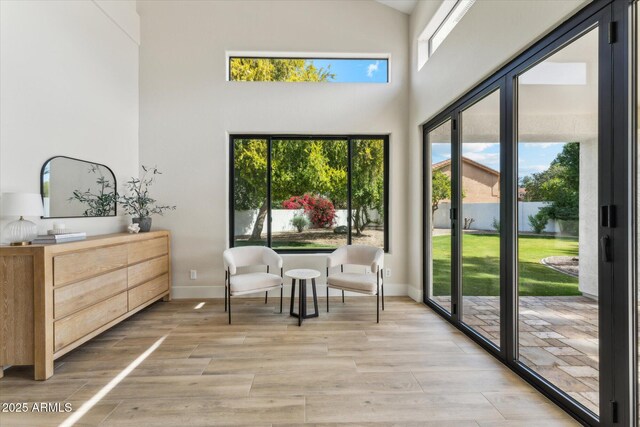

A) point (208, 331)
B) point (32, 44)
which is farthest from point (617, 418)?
point (32, 44)

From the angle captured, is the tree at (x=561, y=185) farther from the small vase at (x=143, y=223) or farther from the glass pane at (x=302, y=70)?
the small vase at (x=143, y=223)

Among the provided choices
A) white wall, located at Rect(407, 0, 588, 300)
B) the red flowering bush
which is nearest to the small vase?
the red flowering bush

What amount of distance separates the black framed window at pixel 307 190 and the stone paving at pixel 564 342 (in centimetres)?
245

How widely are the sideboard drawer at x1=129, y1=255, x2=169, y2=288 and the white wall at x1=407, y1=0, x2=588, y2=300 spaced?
3.49 meters

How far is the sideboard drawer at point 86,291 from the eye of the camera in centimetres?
249

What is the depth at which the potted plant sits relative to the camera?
4.04 m

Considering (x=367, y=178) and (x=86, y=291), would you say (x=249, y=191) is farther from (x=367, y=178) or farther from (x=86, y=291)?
(x=86, y=291)

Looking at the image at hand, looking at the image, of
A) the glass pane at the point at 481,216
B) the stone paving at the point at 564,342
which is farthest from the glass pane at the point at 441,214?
the stone paving at the point at 564,342

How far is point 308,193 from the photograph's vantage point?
15.3 feet

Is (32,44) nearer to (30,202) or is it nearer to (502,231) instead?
(30,202)

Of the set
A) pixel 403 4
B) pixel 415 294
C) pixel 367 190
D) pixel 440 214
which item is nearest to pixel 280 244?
pixel 367 190

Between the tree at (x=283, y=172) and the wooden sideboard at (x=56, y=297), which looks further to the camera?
the tree at (x=283, y=172)

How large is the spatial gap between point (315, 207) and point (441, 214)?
180cm

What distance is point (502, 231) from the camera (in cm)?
262
